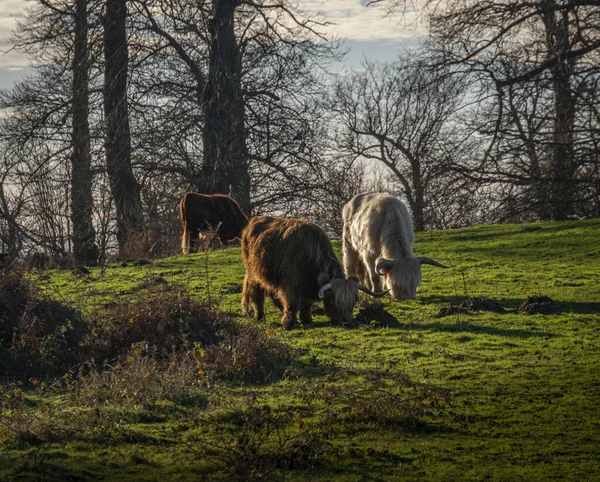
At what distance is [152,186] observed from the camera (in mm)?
29547

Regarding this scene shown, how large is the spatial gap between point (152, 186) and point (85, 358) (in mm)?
19317

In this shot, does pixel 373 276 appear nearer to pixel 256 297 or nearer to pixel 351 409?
pixel 256 297

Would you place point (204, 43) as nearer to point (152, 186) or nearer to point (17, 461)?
point (152, 186)

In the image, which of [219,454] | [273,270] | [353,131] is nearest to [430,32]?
[273,270]

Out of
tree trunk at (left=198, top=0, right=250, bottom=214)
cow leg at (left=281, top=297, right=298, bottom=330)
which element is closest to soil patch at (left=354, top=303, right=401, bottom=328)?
cow leg at (left=281, top=297, right=298, bottom=330)

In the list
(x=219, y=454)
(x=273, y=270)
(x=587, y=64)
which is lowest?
(x=219, y=454)

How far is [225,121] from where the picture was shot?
30.1 m

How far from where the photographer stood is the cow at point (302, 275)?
12609 mm

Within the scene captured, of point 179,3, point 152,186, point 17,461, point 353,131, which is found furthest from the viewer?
point 353,131

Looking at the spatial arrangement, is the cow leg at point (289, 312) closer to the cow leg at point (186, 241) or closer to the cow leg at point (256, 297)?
the cow leg at point (256, 297)

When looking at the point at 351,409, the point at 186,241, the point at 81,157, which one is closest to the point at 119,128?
the point at 81,157

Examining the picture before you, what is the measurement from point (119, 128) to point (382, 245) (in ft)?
45.6

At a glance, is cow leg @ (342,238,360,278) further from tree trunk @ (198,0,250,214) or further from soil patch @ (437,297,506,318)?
tree trunk @ (198,0,250,214)

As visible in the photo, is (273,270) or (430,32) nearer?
(273,270)
